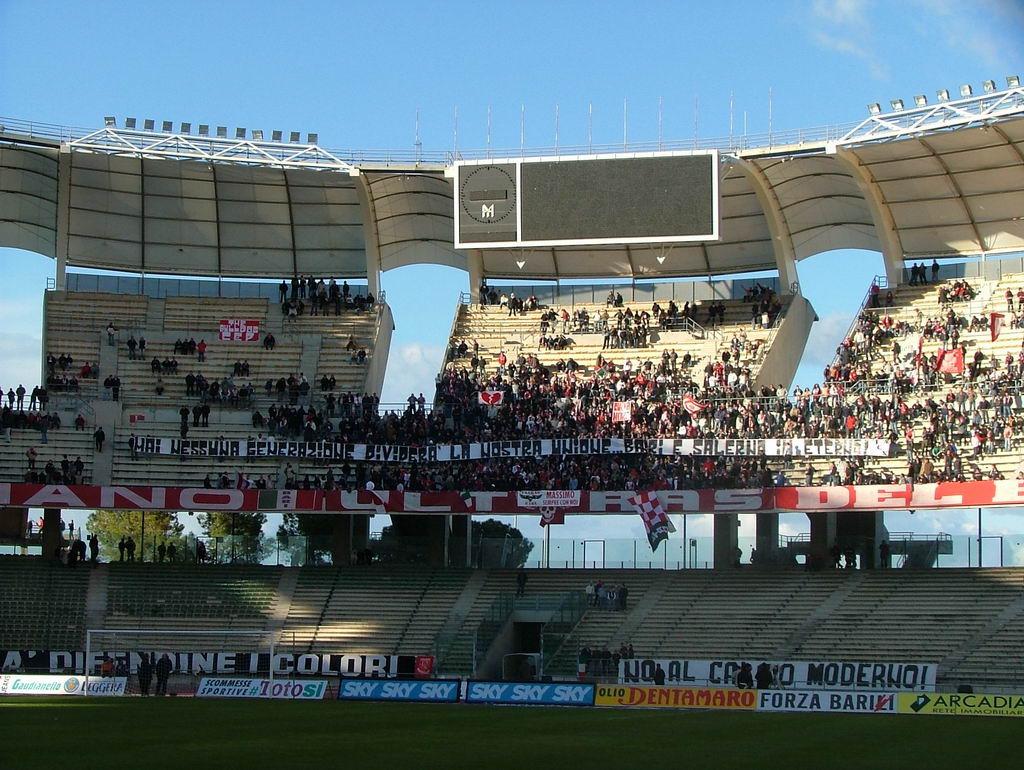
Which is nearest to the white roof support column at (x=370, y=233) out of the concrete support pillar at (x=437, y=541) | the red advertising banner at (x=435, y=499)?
the concrete support pillar at (x=437, y=541)

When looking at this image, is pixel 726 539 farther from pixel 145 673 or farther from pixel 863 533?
pixel 145 673

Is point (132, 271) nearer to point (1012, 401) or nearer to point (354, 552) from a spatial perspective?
point (354, 552)

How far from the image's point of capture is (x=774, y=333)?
65.7 meters

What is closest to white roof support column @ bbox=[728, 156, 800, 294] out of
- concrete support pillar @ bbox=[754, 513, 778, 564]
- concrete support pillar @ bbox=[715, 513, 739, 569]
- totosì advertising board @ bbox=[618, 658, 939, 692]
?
concrete support pillar @ bbox=[754, 513, 778, 564]

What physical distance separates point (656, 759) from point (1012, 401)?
32901 millimetres

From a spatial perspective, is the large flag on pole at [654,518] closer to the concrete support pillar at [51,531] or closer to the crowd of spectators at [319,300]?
the crowd of spectators at [319,300]

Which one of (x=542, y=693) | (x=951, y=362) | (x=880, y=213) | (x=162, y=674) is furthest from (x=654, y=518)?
(x=162, y=674)

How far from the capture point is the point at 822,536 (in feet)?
194

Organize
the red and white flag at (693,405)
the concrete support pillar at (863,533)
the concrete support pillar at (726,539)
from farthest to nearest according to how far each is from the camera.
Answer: the red and white flag at (693,405), the concrete support pillar at (726,539), the concrete support pillar at (863,533)

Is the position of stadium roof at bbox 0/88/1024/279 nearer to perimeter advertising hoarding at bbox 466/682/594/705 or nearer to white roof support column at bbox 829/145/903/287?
white roof support column at bbox 829/145/903/287

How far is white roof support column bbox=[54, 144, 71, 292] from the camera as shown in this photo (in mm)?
66312

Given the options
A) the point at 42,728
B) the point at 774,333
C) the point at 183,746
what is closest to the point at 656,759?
the point at 183,746

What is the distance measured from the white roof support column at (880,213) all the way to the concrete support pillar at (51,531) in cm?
3494

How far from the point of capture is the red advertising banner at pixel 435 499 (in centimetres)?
5400
